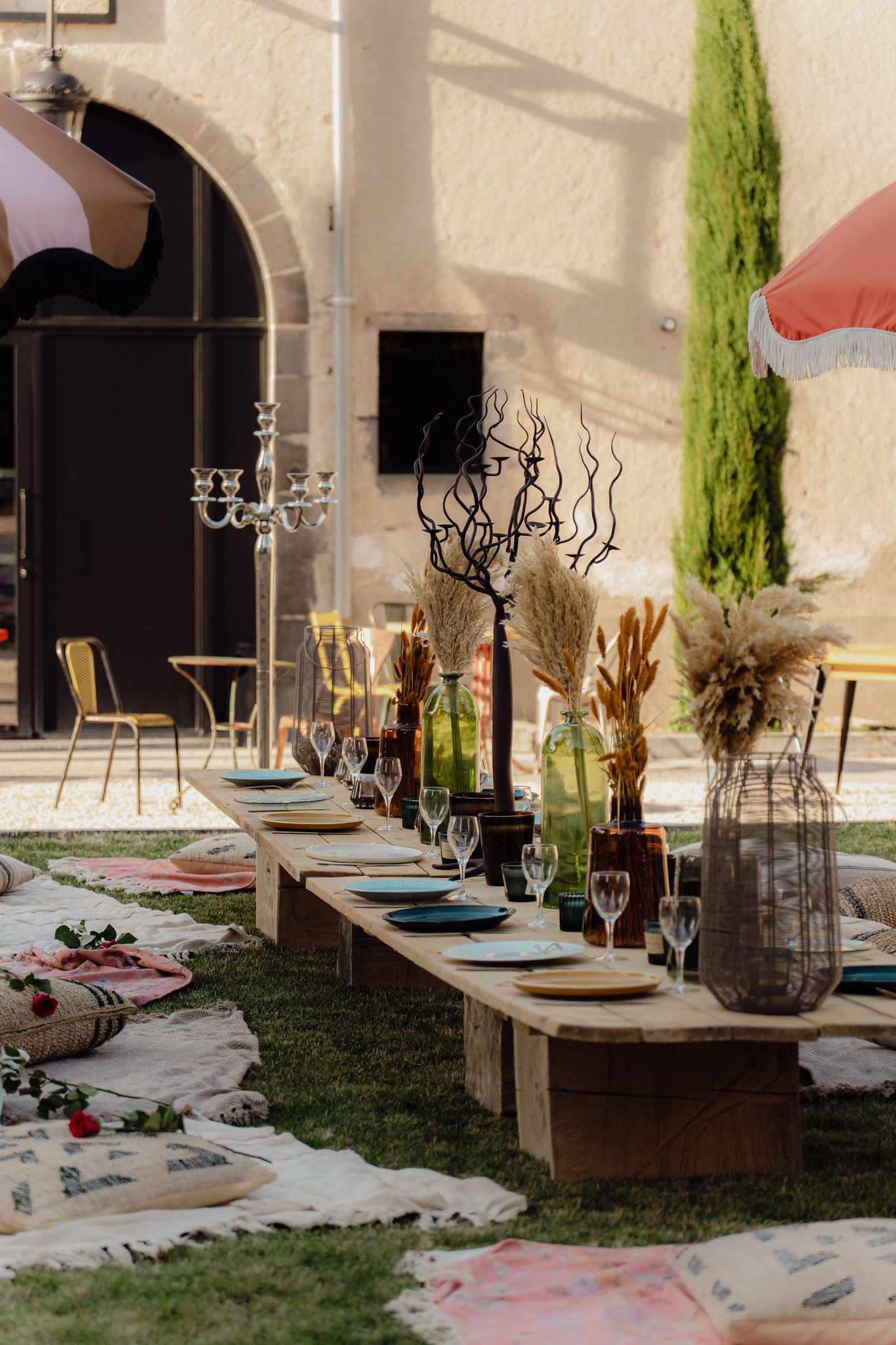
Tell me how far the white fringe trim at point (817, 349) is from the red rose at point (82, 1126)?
2.55 meters

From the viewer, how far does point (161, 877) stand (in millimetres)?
5418

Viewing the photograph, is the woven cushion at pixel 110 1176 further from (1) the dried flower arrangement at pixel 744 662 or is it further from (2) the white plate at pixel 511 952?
(1) the dried flower arrangement at pixel 744 662

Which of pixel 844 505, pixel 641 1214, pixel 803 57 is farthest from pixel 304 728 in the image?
pixel 803 57

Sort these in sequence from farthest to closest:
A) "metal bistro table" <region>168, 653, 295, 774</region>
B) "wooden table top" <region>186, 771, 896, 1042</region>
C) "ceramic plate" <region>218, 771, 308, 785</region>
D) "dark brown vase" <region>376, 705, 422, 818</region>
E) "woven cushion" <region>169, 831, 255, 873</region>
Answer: "metal bistro table" <region>168, 653, 295, 774</region>
"woven cushion" <region>169, 831, 255, 873</region>
"ceramic plate" <region>218, 771, 308, 785</region>
"dark brown vase" <region>376, 705, 422, 818</region>
"wooden table top" <region>186, 771, 896, 1042</region>

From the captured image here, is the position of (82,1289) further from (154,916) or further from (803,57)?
(803,57)

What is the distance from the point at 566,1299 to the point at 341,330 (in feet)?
25.2

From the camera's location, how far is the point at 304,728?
4.68 meters

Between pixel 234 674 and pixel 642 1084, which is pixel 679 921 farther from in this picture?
pixel 234 674

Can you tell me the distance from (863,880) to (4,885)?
264 cm

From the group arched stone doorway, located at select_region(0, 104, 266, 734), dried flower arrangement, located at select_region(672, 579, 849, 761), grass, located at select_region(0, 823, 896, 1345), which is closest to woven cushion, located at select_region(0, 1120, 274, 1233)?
grass, located at select_region(0, 823, 896, 1345)

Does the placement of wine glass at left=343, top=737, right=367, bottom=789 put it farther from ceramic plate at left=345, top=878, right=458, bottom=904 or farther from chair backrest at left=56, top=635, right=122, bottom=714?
chair backrest at left=56, top=635, right=122, bottom=714

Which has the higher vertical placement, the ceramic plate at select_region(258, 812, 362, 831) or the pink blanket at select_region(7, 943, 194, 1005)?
Result: the ceramic plate at select_region(258, 812, 362, 831)

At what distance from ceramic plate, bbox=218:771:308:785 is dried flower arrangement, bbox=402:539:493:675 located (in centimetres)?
91

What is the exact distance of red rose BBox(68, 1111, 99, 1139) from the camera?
2.56m
